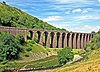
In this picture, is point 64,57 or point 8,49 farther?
point 8,49

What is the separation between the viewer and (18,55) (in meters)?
143

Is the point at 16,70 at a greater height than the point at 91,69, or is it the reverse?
the point at 91,69

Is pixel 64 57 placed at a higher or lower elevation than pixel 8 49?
lower

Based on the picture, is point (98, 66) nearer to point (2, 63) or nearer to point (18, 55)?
point (2, 63)

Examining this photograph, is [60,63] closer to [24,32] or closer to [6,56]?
[6,56]

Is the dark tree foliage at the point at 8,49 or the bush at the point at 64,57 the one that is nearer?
the bush at the point at 64,57

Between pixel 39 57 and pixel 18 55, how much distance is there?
51.4 feet

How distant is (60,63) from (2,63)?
2705 centimetres

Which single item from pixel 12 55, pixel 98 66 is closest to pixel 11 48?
pixel 12 55

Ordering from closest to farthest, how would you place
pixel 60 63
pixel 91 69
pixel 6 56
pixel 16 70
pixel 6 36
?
1. pixel 91 69
2. pixel 16 70
3. pixel 60 63
4. pixel 6 56
5. pixel 6 36

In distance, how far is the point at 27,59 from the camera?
142 m

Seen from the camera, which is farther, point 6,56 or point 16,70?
point 6,56

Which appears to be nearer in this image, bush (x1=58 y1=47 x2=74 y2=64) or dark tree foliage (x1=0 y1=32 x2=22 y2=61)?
bush (x1=58 y1=47 x2=74 y2=64)

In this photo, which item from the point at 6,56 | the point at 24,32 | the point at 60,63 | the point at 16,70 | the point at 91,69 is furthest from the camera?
the point at 24,32
